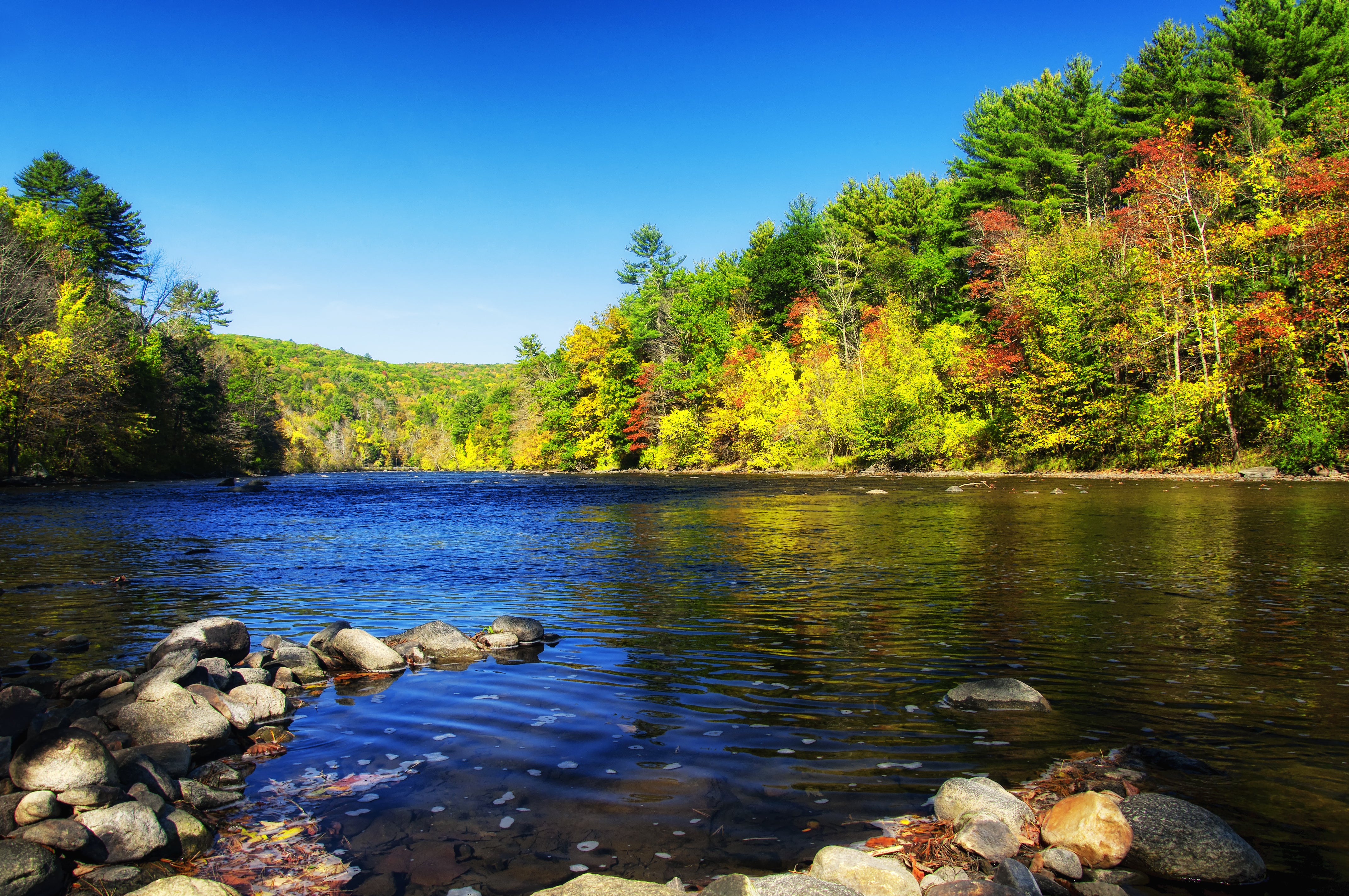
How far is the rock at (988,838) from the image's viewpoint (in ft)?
12.0

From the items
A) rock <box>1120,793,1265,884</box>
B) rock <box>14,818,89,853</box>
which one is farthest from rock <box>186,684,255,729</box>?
rock <box>1120,793,1265,884</box>

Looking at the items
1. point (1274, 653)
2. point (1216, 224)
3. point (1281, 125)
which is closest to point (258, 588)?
point (1274, 653)

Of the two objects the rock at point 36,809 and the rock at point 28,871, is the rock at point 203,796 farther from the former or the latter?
the rock at point 28,871

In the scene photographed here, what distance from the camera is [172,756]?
16.6 feet

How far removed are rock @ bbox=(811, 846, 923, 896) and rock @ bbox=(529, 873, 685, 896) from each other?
0.79 meters

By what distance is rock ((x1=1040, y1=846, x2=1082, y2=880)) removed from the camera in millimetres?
3561

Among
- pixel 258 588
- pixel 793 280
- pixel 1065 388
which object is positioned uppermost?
pixel 793 280

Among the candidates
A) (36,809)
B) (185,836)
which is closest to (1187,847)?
(185,836)

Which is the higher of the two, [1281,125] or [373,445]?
[1281,125]

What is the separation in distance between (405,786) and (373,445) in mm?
171693

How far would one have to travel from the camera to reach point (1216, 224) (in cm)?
3306

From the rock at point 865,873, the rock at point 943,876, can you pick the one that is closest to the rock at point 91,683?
the rock at point 865,873

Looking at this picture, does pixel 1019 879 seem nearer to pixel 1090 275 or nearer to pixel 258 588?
pixel 258 588

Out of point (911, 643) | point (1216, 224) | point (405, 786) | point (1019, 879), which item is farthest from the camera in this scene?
point (1216, 224)
